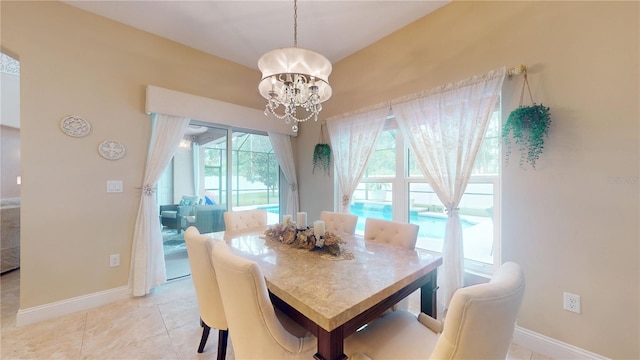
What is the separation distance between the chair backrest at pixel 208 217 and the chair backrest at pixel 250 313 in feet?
8.06

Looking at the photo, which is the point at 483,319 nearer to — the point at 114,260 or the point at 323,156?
the point at 323,156

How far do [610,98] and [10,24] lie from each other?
15.2 feet

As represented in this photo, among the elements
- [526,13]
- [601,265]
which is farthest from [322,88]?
[601,265]

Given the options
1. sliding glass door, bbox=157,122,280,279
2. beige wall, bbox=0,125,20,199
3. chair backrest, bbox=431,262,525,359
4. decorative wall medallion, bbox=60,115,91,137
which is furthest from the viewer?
beige wall, bbox=0,125,20,199

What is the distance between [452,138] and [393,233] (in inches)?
41.4

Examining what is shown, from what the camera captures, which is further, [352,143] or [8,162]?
[8,162]

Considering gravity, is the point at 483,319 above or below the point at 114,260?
above

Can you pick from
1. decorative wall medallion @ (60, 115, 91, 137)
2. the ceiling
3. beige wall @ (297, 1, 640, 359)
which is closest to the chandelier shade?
the ceiling

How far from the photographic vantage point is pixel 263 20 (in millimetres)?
Answer: 2461

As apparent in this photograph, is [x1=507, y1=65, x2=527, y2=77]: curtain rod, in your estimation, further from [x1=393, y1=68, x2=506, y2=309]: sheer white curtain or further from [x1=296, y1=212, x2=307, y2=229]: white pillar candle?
[x1=296, y1=212, x2=307, y2=229]: white pillar candle

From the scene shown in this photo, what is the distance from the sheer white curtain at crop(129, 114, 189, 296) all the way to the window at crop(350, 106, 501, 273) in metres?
2.38

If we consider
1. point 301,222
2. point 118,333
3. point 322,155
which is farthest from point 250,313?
point 322,155

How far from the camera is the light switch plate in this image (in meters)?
2.47

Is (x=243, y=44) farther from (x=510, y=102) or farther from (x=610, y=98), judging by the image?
(x=610, y=98)
